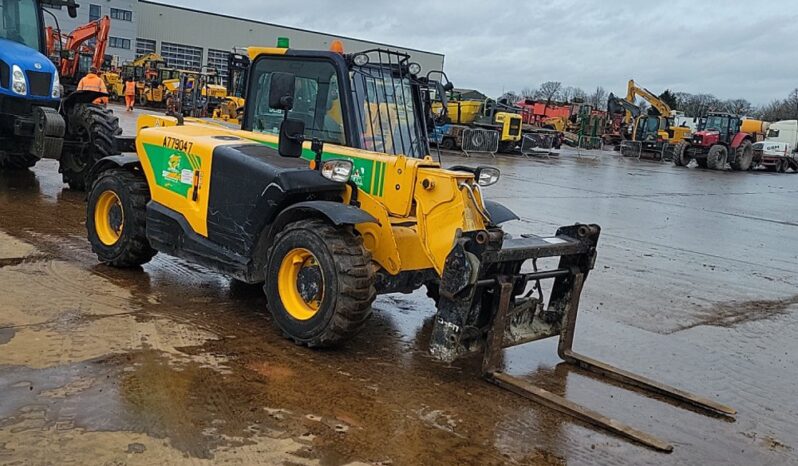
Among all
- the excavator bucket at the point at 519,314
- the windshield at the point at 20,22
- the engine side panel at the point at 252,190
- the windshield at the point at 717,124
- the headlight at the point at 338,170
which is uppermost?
the windshield at the point at 717,124

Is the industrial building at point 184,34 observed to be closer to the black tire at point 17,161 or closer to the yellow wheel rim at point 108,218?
the black tire at point 17,161

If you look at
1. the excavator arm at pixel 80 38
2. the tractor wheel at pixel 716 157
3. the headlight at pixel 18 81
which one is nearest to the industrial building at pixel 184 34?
the tractor wheel at pixel 716 157

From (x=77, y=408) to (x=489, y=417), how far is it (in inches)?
90.0

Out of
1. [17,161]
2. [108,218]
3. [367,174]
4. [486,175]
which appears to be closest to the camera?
[367,174]

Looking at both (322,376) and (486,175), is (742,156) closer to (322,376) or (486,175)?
(486,175)

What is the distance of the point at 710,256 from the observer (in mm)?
10969

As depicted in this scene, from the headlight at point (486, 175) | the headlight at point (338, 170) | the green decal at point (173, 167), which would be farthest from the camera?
the green decal at point (173, 167)

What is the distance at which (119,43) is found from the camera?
65.5 m

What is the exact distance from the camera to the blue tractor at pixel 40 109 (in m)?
9.93

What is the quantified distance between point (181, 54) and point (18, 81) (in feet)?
208

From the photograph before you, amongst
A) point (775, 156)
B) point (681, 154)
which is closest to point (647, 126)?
point (681, 154)

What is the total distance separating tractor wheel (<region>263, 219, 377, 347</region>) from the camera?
4941mm

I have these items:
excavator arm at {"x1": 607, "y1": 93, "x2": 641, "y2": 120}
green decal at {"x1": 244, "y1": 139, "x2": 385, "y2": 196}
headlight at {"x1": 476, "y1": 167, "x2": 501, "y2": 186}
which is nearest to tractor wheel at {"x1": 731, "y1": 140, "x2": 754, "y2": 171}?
excavator arm at {"x1": 607, "y1": 93, "x2": 641, "y2": 120}

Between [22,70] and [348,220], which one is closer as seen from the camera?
[348,220]
